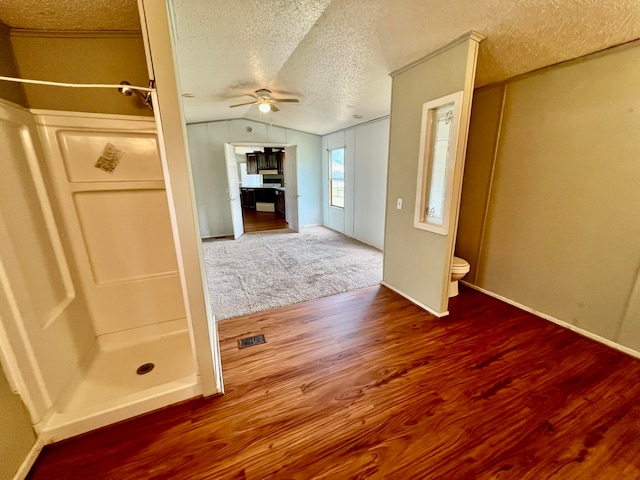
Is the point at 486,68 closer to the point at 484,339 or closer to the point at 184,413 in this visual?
the point at 484,339

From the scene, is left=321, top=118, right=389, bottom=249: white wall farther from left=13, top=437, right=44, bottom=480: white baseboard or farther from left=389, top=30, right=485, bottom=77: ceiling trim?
left=13, top=437, right=44, bottom=480: white baseboard

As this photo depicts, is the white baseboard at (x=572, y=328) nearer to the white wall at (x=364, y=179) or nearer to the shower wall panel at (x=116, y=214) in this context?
the white wall at (x=364, y=179)

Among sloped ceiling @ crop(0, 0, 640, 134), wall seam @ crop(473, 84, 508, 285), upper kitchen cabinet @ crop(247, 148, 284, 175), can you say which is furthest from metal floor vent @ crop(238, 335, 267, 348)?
upper kitchen cabinet @ crop(247, 148, 284, 175)

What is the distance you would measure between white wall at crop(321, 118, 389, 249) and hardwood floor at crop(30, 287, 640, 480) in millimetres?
2770

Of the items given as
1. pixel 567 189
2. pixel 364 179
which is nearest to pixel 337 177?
pixel 364 179

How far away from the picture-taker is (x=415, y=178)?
2461 mm

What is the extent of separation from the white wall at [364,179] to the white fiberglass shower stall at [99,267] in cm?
345

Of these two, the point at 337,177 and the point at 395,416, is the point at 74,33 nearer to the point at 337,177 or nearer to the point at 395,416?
the point at 395,416

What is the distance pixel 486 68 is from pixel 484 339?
2.40 meters

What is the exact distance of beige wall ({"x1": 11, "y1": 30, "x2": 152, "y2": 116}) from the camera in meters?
1.56

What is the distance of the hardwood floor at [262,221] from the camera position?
6633 mm

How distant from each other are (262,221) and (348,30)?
600 centimetres

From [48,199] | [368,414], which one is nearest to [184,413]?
[368,414]

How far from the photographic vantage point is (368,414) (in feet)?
4.85
